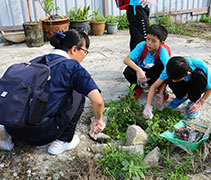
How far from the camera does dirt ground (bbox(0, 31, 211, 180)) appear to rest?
2008 mm

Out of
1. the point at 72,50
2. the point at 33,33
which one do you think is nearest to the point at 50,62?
the point at 72,50

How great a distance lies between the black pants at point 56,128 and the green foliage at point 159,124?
726mm

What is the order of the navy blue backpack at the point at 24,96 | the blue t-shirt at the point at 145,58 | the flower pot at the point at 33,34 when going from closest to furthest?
the navy blue backpack at the point at 24,96 → the blue t-shirt at the point at 145,58 → the flower pot at the point at 33,34

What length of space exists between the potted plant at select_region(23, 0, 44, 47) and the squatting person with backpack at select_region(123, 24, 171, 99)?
315cm

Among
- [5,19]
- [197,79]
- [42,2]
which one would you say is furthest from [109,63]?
[5,19]

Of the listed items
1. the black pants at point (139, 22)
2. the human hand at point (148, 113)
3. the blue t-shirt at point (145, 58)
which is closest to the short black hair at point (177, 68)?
the human hand at point (148, 113)

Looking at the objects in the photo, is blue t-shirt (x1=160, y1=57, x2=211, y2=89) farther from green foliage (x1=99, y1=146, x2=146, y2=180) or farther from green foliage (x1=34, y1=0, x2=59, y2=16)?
green foliage (x1=34, y1=0, x2=59, y2=16)

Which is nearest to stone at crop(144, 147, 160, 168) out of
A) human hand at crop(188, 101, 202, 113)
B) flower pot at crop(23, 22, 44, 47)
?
human hand at crop(188, 101, 202, 113)

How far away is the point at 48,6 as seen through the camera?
5730 millimetres

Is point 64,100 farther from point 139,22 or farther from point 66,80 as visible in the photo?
point 139,22

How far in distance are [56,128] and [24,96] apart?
441mm

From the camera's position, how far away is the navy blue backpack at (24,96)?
1702 millimetres

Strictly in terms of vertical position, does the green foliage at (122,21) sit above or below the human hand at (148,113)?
above

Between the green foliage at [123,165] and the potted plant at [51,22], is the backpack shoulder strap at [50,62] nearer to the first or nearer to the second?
the green foliage at [123,165]
